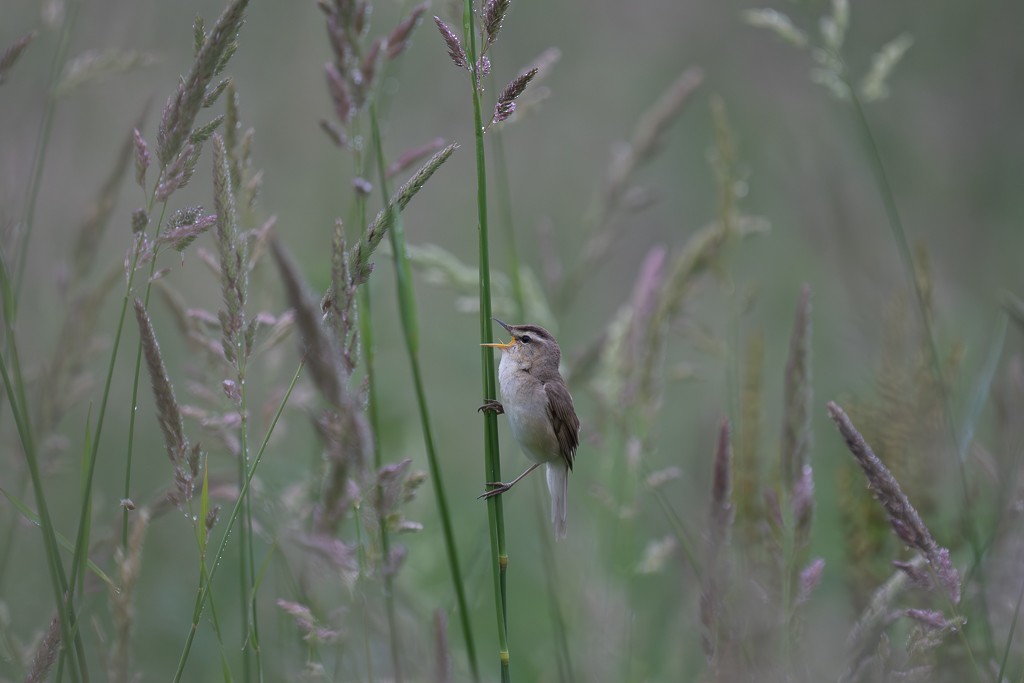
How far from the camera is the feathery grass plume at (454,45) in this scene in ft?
4.91

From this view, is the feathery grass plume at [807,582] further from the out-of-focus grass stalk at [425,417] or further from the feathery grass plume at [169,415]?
the feathery grass plume at [169,415]

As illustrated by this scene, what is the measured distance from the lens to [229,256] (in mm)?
1502

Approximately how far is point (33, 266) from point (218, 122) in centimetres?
216

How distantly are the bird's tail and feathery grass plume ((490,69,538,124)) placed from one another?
4.83ft

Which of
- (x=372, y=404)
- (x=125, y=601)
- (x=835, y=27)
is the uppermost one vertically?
(x=835, y=27)

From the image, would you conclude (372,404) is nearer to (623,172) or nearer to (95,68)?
(95,68)

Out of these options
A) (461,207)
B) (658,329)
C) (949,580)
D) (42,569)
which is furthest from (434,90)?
(949,580)

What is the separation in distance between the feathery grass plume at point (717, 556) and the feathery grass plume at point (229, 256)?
82 centimetres

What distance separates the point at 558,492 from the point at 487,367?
1224 mm

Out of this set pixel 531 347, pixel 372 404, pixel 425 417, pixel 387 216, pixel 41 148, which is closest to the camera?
pixel 425 417

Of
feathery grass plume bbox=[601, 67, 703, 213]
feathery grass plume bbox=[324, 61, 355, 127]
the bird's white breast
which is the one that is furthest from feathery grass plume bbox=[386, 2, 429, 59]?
feathery grass plume bbox=[601, 67, 703, 213]

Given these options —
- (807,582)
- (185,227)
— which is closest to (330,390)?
(185,227)

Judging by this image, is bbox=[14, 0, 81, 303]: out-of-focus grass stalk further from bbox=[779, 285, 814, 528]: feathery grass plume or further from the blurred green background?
bbox=[779, 285, 814, 528]: feathery grass plume

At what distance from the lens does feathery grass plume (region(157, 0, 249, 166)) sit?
140 cm
